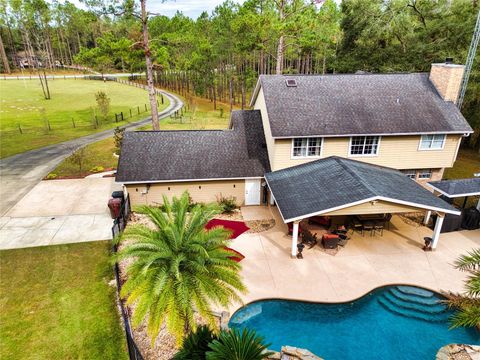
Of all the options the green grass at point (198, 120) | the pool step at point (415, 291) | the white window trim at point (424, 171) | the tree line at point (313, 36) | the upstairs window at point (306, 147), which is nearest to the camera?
the pool step at point (415, 291)

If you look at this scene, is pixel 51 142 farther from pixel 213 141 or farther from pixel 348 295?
pixel 348 295

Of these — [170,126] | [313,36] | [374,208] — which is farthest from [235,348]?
[170,126]

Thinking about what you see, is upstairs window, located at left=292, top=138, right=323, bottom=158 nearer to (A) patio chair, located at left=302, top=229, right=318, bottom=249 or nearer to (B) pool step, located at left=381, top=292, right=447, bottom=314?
(A) patio chair, located at left=302, top=229, right=318, bottom=249

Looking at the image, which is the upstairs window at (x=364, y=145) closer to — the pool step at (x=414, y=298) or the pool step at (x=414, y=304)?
the pool step at (x=414, y=304)

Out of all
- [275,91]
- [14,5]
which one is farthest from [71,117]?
[14,5]

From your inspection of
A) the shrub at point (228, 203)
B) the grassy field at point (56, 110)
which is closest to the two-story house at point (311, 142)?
the shrub at point (228, 203)

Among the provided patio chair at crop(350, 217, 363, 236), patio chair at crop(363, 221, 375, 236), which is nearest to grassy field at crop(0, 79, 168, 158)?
patio chair at crop(350, 217, 363, 236)
